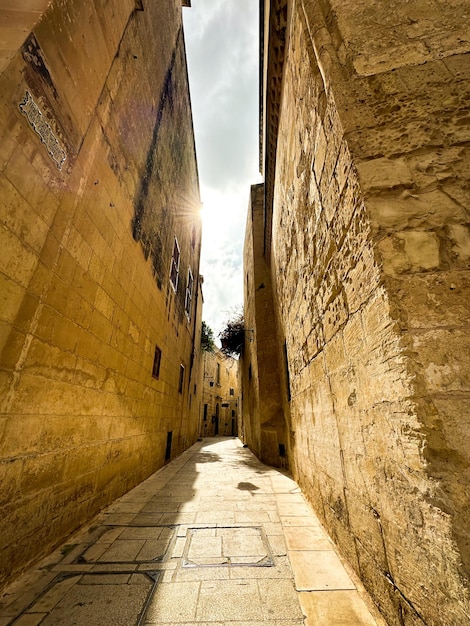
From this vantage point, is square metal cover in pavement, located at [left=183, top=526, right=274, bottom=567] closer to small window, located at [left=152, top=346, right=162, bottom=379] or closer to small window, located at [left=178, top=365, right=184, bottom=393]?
small window, located at [left=152, top=346, right=162, bottom=379]

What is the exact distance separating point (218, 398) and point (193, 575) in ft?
74.2

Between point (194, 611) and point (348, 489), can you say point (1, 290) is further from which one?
point (348, 489)

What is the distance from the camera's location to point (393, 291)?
1.36m

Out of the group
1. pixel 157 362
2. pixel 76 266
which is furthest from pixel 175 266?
pixel 76 266

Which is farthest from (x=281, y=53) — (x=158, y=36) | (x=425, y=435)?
(x=425, y=435)

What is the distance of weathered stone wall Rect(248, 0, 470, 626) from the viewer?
3.76 feet

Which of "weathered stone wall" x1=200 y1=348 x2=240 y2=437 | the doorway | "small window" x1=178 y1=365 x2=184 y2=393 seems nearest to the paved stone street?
the doorway

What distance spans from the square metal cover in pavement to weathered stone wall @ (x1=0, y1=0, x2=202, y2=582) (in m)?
1.28

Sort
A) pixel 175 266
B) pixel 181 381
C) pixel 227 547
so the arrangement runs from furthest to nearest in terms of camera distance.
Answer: pixel 181 381 < pixel 175 266 < pixel 227 547

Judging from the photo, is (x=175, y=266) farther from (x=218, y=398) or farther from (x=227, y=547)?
(x=218, y=398)

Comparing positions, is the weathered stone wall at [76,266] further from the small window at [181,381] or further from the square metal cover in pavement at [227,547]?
the small window at [181,381]

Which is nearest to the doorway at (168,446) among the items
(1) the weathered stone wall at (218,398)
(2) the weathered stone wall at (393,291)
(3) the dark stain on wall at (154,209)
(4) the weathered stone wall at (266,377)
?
(4) the weathered stone wall at (266,377)

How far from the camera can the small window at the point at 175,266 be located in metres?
7.15

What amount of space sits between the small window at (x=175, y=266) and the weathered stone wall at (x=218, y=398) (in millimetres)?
13085
